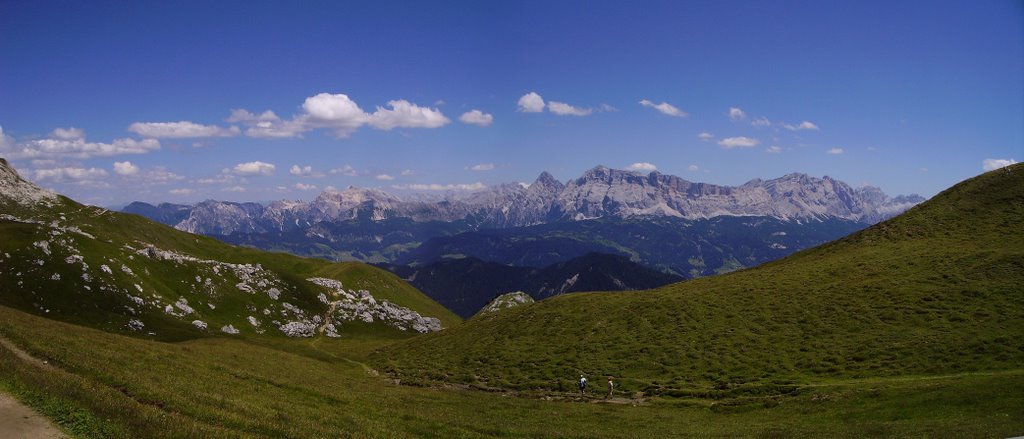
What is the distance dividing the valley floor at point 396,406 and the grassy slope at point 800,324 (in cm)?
724

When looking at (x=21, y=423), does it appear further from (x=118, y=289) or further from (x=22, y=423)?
(x=118, y=289)

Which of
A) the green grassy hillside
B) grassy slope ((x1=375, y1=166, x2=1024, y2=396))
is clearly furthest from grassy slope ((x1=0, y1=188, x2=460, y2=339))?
grassy slope ((x1=375, y1=166, x2=1024, y2=396))

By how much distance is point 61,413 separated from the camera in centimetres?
2191

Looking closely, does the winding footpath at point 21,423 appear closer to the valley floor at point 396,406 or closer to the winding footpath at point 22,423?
the winding footpath at point 22,423

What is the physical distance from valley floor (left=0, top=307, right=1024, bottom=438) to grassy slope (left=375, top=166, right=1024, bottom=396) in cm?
724

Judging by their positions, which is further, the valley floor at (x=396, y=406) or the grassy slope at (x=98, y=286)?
the grassy slope at (x=98, y=286)

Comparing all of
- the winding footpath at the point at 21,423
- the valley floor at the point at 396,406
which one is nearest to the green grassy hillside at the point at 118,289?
the valley floor at the point at 396,406

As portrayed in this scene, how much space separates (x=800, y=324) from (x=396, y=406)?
57673 millimetres

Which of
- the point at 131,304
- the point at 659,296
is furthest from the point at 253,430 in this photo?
the point at 131,304

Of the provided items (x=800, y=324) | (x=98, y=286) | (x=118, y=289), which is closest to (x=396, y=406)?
(x=800, y=324)

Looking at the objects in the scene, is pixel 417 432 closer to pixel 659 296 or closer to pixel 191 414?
pixel 191 414

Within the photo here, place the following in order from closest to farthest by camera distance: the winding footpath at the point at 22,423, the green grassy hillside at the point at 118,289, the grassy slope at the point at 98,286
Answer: the winding footpath at the point at 22,423
the grassy slope at the point at 98,286
the green grassy hillside at the point at 118,289

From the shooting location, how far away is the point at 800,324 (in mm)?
74375

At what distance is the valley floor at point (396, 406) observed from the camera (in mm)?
24906
